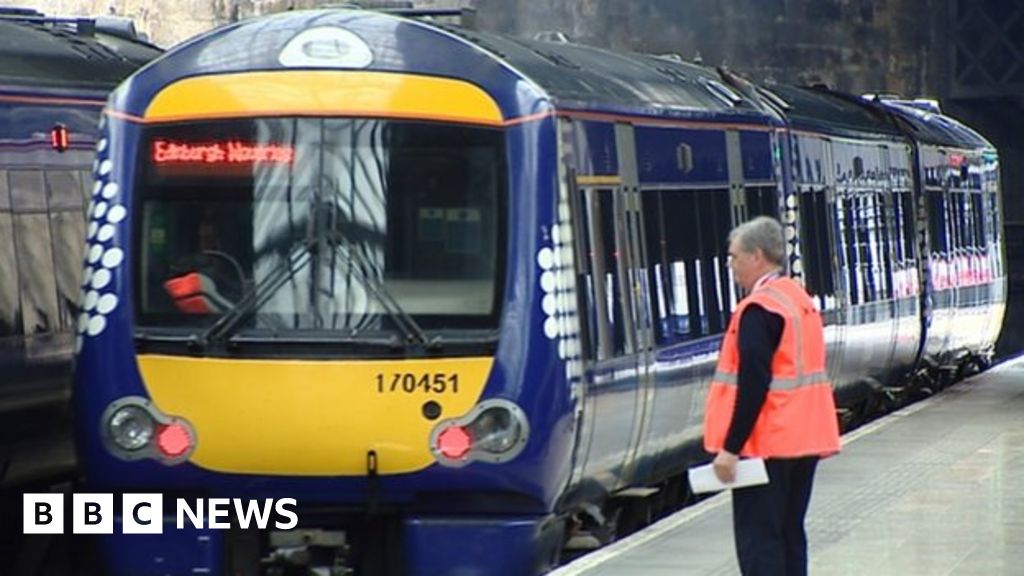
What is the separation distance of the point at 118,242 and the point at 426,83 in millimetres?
1398

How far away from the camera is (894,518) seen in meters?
13.0

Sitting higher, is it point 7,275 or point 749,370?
point 7,275

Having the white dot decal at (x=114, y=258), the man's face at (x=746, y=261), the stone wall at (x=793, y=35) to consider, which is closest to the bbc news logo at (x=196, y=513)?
the white dot decal at (x=114, y=258)

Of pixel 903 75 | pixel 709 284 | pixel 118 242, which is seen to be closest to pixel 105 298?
pixel 118 242

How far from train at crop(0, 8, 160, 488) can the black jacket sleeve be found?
4.75 m

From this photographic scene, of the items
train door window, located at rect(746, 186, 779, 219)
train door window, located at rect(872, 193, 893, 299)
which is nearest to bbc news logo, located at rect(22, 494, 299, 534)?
train door window, located at rect(746, 186, 779, 219)

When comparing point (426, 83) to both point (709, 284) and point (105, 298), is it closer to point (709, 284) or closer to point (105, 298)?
point (105, 298)

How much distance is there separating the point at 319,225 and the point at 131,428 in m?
1.10

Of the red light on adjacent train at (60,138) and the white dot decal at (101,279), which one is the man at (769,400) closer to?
the white dot decal at (101,279)

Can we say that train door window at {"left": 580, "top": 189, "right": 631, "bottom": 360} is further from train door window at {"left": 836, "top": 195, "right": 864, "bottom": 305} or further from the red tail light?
train door window at {"left": 836, "top": 195, "right": 864, "bottom": 305}

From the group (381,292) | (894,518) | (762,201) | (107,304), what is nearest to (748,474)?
(381,292)

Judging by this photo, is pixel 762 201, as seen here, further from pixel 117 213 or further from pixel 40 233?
pixel 117 213

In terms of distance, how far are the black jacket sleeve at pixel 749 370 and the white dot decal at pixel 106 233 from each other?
12.2 feet

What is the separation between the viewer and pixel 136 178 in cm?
1184
